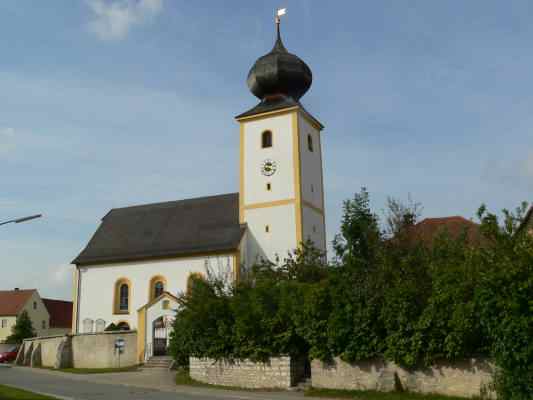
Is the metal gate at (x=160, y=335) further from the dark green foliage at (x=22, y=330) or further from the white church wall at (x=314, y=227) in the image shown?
the dark green foliage at (x=22, y=330)

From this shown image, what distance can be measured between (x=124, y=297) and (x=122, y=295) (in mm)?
186

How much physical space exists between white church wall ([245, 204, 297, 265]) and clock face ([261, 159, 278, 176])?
1928 millimetres

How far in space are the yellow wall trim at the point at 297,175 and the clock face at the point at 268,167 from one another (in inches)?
48.2

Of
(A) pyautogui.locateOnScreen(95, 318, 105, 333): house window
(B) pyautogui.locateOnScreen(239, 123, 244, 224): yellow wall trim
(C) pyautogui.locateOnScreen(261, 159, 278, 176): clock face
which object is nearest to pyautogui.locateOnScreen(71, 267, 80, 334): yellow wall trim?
(A) pyautogui.locateOnScreen(95, 318, 105, 333): house window

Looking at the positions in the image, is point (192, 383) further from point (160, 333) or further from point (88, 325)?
point (88, 325)

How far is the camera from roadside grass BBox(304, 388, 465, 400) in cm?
1555

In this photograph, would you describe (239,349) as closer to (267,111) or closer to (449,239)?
(449,239)

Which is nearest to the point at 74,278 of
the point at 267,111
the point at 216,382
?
the point at 267,111

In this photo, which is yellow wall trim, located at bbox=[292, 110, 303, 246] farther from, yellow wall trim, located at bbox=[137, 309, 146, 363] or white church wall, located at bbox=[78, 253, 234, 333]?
yellow wall trim, located at bbox=[137, 309, 146, 363]

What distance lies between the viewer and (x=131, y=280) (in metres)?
34.4

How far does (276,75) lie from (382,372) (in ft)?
69.0

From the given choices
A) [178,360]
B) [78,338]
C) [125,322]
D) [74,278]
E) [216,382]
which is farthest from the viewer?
[74,278]

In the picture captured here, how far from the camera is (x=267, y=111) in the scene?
1341 inches

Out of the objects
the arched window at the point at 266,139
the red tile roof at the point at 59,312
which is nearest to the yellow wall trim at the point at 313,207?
the arched window at the point at 266,139
